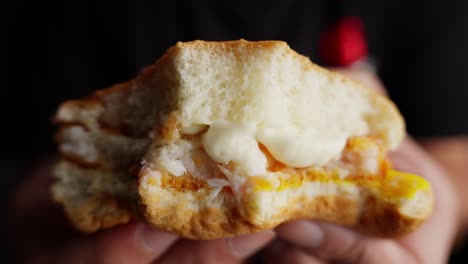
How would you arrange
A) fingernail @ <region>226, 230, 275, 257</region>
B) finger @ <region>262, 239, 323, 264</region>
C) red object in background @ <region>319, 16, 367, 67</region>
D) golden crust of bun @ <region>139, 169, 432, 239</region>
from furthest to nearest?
1. red object in background @ <region>319, 16, 367, 67</region>
2. finger @ <region>262, 239, 323, 264</region>
3. fingernail @ <region>226, 230, 275, 257</region>
4. golden crust of bun @ <region>139, 169, 432, 239</region>

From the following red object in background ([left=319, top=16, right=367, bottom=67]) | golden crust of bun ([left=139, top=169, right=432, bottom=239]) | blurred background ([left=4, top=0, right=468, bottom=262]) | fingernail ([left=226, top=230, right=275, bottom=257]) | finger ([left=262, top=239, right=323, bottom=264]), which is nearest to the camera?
golden crust of bun ([left=139, top=169, right=432, bottom=239])

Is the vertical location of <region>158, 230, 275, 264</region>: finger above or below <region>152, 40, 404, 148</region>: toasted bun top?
below

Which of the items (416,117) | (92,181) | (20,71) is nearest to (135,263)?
(92,181)

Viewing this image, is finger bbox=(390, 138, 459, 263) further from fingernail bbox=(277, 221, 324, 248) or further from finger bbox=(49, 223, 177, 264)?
finger bbox=(49, 223, 177, 264)

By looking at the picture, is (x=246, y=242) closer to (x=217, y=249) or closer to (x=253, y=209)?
(x=217, y=249)

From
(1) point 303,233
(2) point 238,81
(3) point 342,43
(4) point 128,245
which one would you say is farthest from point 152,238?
(3) point 342,43

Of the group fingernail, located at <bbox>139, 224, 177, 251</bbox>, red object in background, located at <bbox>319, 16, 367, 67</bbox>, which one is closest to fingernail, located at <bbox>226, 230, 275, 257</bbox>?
fingernail, located at <bbox>139, 224, 177, 251</bbox>
